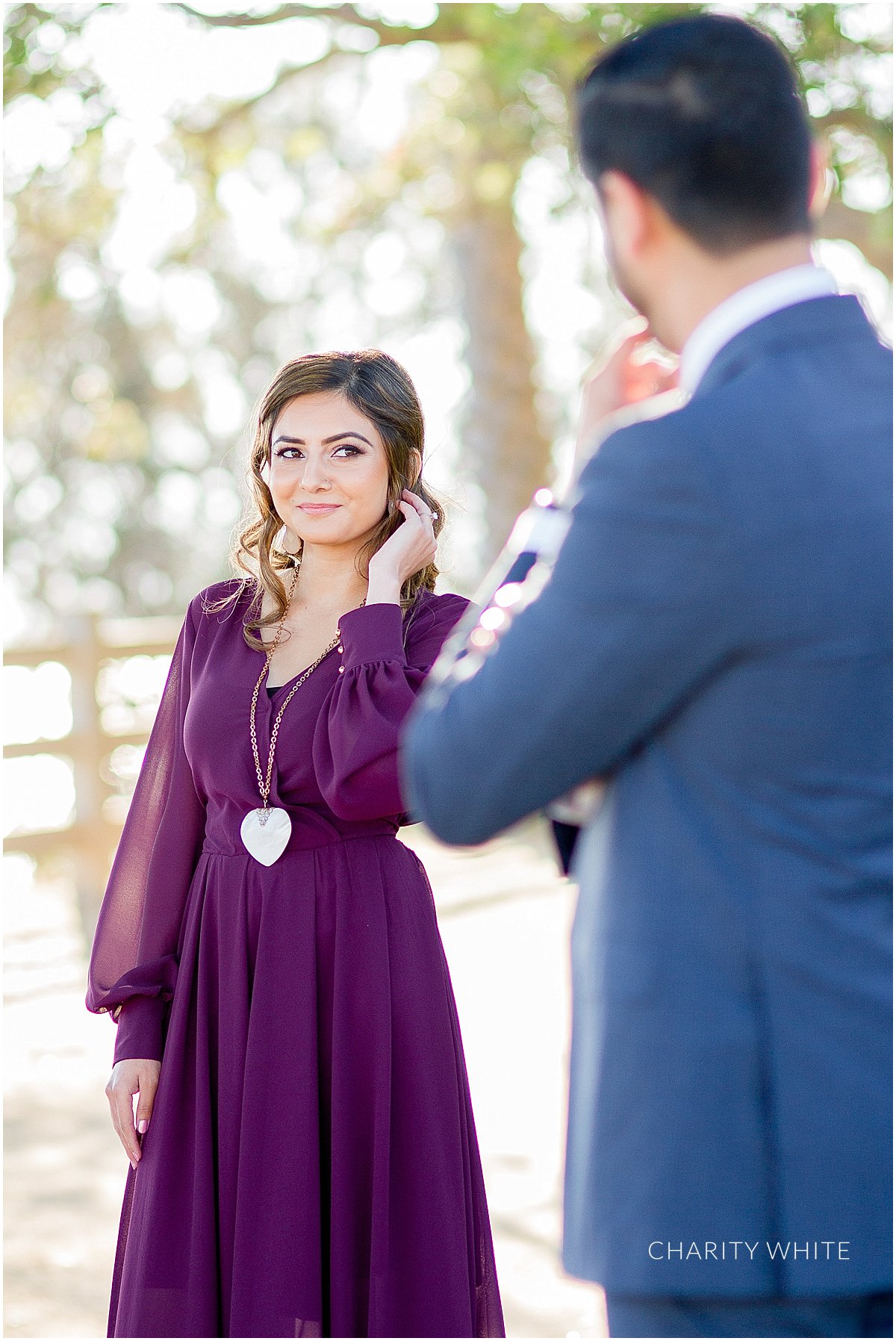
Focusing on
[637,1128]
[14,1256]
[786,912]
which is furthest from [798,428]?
[14,1256]

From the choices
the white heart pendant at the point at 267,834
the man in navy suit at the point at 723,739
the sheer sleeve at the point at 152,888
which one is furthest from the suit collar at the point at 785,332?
the sheer sleeve at the point at 152,888

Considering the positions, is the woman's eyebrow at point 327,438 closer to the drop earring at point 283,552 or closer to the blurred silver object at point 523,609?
the drop earring at point 283,552

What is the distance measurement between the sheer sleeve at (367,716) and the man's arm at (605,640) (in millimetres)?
976

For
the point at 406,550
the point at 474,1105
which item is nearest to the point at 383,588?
the point at 406,550

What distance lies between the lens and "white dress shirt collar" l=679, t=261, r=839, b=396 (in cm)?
133

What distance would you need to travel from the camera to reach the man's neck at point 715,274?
134 centimetres

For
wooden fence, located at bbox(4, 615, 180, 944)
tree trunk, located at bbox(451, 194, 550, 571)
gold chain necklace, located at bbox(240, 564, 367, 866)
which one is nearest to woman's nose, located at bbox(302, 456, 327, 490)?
gold chain necklace, located at bbox(240, 564, 367, 866)

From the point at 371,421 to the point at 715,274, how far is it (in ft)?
4.49

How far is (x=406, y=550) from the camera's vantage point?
98.9 inches

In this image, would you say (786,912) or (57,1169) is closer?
(786,912)

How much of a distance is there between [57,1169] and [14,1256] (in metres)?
0.86

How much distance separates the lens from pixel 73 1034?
6832 mm

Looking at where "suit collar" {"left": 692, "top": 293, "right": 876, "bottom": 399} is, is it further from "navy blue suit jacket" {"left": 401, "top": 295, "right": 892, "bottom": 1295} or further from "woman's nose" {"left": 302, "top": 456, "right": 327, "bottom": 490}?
"woman's nose" {"left": 302, "top": 456, "right": 327, "bottom": 490}

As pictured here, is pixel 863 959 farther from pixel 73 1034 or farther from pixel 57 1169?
pixel 73 1034
